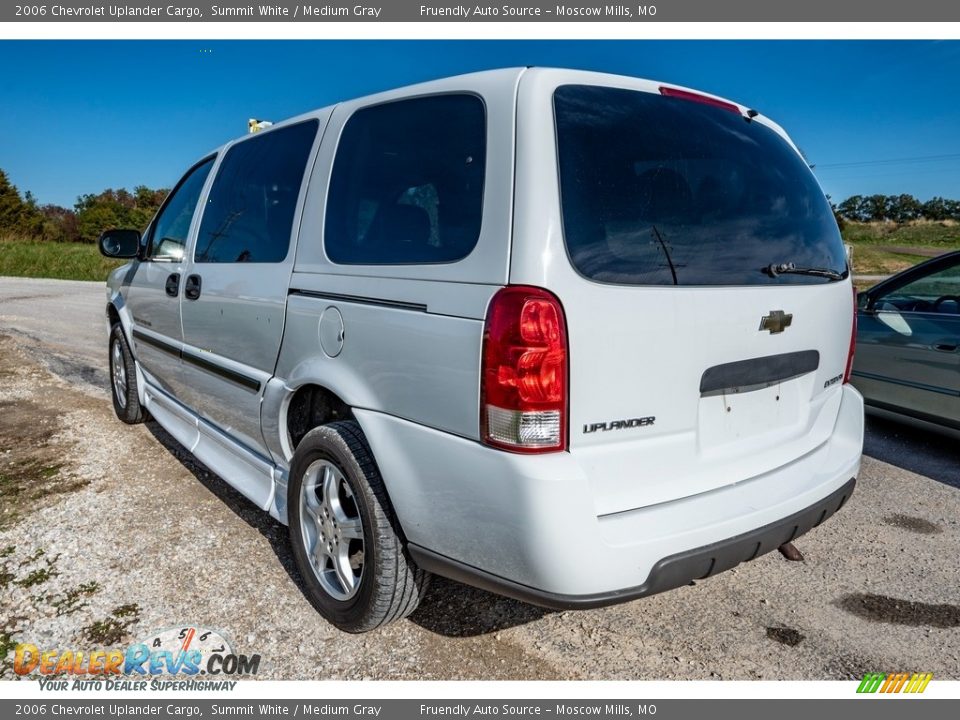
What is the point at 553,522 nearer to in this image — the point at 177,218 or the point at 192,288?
the point at 192,288

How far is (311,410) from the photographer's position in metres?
2.66

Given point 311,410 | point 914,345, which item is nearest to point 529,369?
point 311,410

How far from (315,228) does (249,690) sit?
168 cm

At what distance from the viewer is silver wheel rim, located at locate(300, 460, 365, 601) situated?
2404 millimetres

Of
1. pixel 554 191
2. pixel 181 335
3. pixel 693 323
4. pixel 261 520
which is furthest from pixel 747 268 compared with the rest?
pixel 181 335

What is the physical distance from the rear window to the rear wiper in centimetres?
2

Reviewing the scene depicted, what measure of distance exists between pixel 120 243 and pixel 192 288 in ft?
4.44

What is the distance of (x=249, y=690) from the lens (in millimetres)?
2154

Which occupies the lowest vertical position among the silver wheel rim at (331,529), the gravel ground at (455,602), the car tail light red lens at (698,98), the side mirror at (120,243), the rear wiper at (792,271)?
the gravel ground at (455,602)

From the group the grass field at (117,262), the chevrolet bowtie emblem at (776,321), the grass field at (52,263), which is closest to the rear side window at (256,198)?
the chevrolet bowtie emblem at (776,321)

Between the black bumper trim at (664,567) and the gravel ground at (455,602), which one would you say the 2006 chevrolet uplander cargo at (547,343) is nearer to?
the black bumper trim at (664,567)

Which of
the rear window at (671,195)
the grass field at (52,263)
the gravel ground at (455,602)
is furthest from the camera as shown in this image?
the grass field at (52,263)

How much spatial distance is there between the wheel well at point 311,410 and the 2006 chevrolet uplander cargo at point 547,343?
13 millimetres

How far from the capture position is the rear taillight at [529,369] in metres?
1.74
